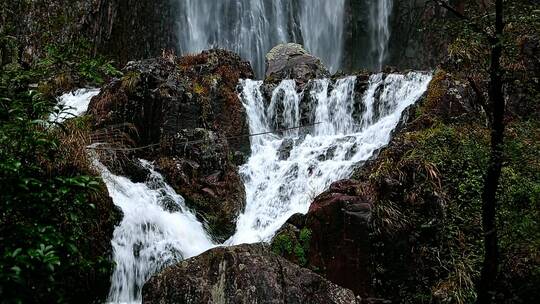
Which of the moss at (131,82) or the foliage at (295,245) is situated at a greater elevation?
the moss at (131,82)

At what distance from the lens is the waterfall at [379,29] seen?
65.8 feet

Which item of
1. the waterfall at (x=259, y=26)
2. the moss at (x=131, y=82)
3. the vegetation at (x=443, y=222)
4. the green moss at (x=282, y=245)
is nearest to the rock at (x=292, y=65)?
the waterfall at (x=259, y=26)

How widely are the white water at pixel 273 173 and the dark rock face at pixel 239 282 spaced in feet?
4.29

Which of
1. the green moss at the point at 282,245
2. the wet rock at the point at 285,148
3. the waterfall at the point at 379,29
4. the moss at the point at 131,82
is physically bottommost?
the green moss at the point at 282,245

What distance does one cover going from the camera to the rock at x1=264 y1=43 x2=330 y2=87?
1440cm

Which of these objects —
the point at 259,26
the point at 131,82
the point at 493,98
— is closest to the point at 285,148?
the point at 131,82

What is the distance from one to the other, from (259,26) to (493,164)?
1671 cm

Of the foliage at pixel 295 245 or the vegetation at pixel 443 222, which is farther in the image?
the foliage at pixel 295 245

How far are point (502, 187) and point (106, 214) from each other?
214 inches

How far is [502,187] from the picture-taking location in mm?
7023

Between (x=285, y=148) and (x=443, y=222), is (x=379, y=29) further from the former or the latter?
(x=443, y=222)

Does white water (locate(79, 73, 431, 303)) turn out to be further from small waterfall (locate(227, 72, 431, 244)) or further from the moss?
the moss

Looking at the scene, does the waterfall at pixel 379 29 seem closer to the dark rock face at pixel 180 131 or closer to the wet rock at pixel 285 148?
the wet rock at pixel 285 148

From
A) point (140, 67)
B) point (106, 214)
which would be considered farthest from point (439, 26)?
point (140, 67)
